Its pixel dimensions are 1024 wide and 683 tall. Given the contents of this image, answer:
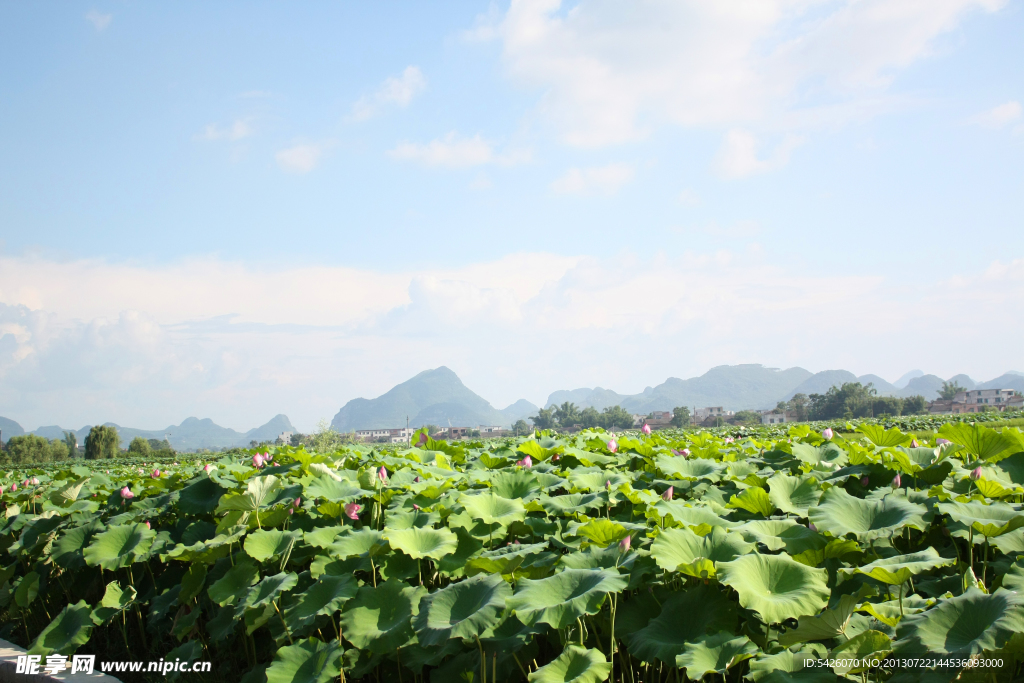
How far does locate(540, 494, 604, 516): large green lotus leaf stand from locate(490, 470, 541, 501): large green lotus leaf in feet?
0.67

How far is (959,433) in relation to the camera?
101 inches

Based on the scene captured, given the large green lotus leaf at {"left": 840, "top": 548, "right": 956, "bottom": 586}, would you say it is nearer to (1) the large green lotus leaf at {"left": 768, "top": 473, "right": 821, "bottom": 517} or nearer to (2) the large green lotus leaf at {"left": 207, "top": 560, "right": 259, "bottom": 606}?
(1) the large green lotus leaf at {"left": 768, "top": 473, "right": 821, "bottom": 517}

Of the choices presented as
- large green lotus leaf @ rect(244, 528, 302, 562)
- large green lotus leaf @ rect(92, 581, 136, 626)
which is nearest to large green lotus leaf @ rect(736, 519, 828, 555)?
large green lotus leaf @ rect(244, 528, 302, 562)

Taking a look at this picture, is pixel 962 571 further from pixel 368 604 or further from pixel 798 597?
pixel 368 604

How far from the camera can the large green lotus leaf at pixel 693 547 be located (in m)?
1.79

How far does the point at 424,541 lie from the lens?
7.43ft

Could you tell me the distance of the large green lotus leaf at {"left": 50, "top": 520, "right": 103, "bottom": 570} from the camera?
11.3 ft

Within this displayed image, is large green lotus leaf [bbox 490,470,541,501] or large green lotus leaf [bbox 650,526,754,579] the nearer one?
large green lotus leaf [bbox 650,526,754,579]

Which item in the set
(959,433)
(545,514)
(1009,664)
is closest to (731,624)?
(1009,664)

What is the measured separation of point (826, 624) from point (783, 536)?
381 millimetres

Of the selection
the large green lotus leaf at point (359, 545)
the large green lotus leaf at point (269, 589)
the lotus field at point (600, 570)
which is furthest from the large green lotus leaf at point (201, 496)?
the large green lotus leaf at point (359, 545)

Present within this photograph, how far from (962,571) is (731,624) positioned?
82 centimetres

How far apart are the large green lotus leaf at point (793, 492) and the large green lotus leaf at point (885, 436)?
1.17 m

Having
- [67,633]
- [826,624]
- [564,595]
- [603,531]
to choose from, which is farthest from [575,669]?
[67,633]
